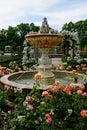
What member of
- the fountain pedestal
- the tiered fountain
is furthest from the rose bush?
the fountain pedestal

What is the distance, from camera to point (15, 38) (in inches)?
2024

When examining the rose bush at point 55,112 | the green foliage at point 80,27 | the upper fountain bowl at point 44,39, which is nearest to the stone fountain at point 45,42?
the upper fountain bowl at point 44,39

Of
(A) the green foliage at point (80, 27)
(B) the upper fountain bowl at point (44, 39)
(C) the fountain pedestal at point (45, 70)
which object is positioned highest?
(B) the upper fountain bowl at point (44, 39)

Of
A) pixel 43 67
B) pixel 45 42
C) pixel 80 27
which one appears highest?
pixel 45 42

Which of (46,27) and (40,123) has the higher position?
(46,27)

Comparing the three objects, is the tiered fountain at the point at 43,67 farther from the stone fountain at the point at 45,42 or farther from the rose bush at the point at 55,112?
the rose bush at the point at 55,112

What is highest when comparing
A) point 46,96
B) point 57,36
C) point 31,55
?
point 57,36

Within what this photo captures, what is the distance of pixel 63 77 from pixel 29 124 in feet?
20.9

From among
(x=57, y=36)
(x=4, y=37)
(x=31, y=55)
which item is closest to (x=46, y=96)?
(x=57, y=36)

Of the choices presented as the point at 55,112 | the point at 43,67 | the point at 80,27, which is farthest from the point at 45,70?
the point at 80,27

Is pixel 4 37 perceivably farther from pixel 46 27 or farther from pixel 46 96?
pixel 46 96

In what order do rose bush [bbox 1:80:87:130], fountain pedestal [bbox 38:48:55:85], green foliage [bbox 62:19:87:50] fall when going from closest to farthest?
rose bush [bbox 1:80:87:130] → fountain pedestal [bbox 38:48:55:85] → green foliage [bbox 62:19:87:50]

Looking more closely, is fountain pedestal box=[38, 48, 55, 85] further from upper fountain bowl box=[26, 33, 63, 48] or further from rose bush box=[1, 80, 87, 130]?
rose bush box=[1, 80, 87, 130]

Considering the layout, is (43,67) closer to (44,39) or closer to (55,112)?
(44,39)
